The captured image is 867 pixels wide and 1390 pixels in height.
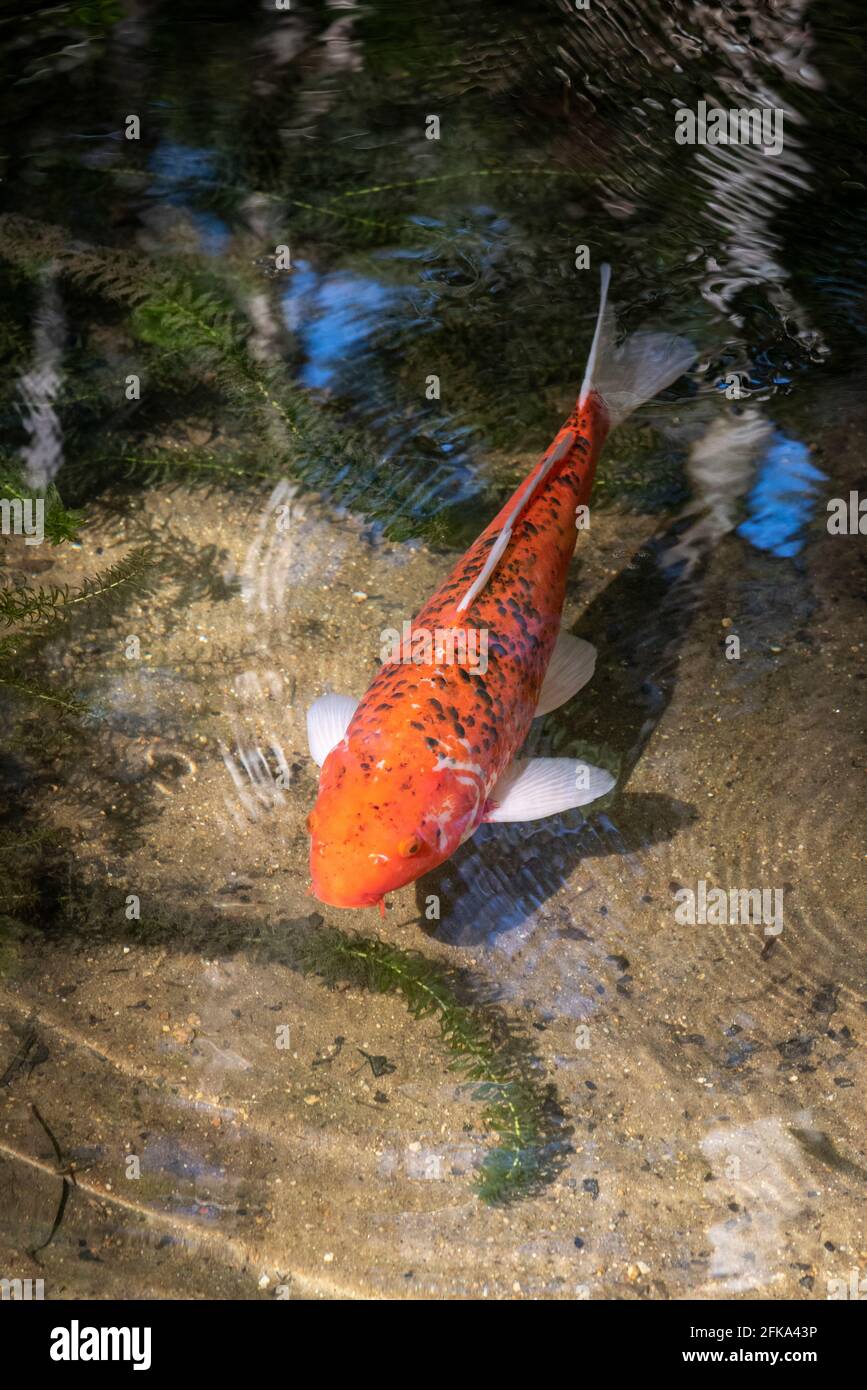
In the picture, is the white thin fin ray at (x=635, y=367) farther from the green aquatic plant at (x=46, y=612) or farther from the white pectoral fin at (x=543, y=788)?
the green aquatic plant at (x=46, y=612)

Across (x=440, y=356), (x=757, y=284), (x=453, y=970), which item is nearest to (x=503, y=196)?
(x=440, y=356)

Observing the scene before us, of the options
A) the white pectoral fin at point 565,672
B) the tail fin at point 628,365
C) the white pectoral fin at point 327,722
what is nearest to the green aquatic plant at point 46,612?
the white pectoral fin at point 327,722

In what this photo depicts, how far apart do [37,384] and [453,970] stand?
12.8 feet

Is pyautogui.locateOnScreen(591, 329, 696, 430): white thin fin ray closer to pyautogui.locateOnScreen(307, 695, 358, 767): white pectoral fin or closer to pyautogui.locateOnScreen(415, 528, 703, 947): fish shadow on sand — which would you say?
pyautogui.locateOnScreen(415, 528, 703, 947): fish shadow on sand

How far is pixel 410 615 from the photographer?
4465mm

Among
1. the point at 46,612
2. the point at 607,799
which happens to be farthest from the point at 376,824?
the point at 46,612

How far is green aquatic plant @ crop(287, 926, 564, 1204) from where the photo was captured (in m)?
3.13

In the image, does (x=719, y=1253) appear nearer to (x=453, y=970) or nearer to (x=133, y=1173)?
(x=453, y=970)

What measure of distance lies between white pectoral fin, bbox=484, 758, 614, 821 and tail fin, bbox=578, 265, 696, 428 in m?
1.67

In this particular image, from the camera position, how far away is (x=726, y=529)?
474 cm

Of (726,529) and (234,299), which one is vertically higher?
(234,299)
